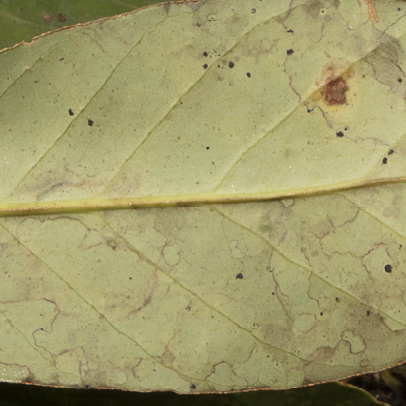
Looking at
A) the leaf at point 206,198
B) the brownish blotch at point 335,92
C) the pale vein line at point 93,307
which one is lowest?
the pale vein line at point 93,307

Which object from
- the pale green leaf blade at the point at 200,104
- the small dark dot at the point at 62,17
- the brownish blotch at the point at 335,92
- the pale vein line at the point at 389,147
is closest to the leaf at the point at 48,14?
the small dark dot at the point at 62,17

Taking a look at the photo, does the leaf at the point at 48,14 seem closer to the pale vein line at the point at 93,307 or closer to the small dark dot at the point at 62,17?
the small dark dot at the point at 62,17

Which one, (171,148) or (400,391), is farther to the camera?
(400,391)

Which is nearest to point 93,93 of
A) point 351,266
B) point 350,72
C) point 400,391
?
point 350,72

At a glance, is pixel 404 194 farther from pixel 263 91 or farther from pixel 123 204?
A: pixel 123 204

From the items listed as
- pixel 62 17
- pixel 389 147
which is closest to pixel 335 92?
pixel 389 147

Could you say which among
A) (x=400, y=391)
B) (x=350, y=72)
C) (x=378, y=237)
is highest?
(x=350, y=72)

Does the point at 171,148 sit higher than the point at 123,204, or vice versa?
the point at 171,148
